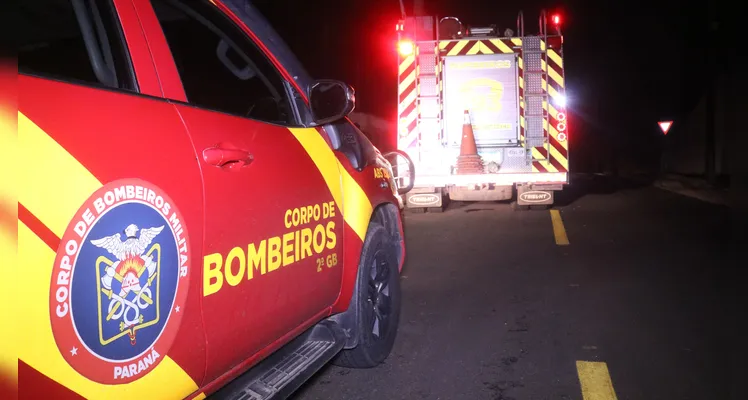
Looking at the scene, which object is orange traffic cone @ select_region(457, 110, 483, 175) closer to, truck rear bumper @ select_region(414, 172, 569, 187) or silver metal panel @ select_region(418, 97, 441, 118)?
truck rear bumper @ select_region(414, 172, 569, 187)

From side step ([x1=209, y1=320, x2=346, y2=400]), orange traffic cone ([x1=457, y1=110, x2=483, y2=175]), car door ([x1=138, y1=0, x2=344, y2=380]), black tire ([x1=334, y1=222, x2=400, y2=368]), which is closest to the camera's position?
car door ([x1=138, y1=0, x2=344, y2=380])

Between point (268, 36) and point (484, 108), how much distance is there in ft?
24.7

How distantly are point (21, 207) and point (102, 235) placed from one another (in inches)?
10.0

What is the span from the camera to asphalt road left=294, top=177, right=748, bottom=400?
11.1 feet

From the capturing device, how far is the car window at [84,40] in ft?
5.99

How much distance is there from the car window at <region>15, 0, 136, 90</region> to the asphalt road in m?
2.15

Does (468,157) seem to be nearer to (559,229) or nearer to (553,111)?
(553,111)

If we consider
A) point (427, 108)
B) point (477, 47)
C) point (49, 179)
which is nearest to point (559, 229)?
point (427, 108)

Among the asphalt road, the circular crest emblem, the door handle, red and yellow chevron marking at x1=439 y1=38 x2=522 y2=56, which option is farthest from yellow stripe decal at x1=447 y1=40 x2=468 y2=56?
the circular crest emblem

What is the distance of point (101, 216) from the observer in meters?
1.54

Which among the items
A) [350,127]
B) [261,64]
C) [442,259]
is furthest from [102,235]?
[442,259]

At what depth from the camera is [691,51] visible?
80.4ft

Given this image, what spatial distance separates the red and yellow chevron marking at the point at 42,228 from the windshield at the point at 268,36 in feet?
4.88

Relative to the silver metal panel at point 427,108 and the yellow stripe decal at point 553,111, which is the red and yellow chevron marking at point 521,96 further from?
the silver metal panel at point 427,108
